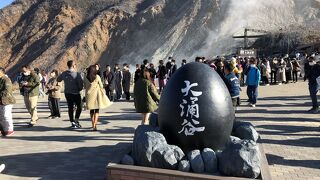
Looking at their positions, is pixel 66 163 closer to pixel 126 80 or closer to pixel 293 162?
pixel 293 162

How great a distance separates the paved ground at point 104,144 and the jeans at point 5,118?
0.93ft

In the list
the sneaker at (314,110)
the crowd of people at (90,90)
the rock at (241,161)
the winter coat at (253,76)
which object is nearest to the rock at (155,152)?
the rock at (241,161)

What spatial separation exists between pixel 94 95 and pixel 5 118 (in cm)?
218

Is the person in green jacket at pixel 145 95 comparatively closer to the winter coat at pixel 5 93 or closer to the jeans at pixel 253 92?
the winter coat at pixel 5 93

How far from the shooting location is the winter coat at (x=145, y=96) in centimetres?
1023

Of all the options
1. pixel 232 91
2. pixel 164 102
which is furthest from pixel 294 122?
pixel 164 102

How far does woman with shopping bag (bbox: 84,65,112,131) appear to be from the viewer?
11.4 meters

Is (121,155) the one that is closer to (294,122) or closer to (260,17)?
(294,122)

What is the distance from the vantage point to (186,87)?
689cm

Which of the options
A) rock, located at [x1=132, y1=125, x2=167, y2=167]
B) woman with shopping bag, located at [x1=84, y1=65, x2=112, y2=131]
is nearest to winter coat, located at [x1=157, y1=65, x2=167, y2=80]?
woman with shopping bag, located at [x1=84, y1=65, x2=112, y2=131]

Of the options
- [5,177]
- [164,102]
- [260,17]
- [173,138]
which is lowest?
[5,177]

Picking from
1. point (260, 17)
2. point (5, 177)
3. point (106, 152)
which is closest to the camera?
point (5, 177)

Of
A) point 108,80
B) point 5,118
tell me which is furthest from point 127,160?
point 108,80

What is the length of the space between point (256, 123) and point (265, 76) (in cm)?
1399
